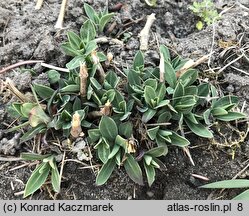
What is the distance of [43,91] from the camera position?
2.11m

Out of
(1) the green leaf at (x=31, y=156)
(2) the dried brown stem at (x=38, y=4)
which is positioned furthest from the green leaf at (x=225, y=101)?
(2) the dried brown stem at (x=38, y=4)

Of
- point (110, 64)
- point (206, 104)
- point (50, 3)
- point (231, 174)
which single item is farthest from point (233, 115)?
point (50, 3)

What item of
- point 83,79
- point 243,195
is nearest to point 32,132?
point 83,79

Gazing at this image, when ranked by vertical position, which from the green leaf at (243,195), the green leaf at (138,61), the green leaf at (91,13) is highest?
the green leaf at (91,13)

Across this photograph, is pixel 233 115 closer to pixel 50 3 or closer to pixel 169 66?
pixel 169 66

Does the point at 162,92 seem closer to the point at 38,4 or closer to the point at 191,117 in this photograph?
the point at 191,117

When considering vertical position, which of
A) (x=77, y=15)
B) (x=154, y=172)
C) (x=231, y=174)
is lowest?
(x=231, y=174)

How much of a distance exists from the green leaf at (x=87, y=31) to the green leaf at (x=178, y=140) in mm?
639

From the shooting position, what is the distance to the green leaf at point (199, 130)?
2.06 m

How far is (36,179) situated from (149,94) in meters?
0.64

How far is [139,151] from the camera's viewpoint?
2.06 meters

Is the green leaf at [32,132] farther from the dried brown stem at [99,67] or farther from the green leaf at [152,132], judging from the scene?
the green leaf at [152,132]

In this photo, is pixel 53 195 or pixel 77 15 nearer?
pixel 53 195

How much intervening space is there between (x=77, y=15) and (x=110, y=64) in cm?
37
